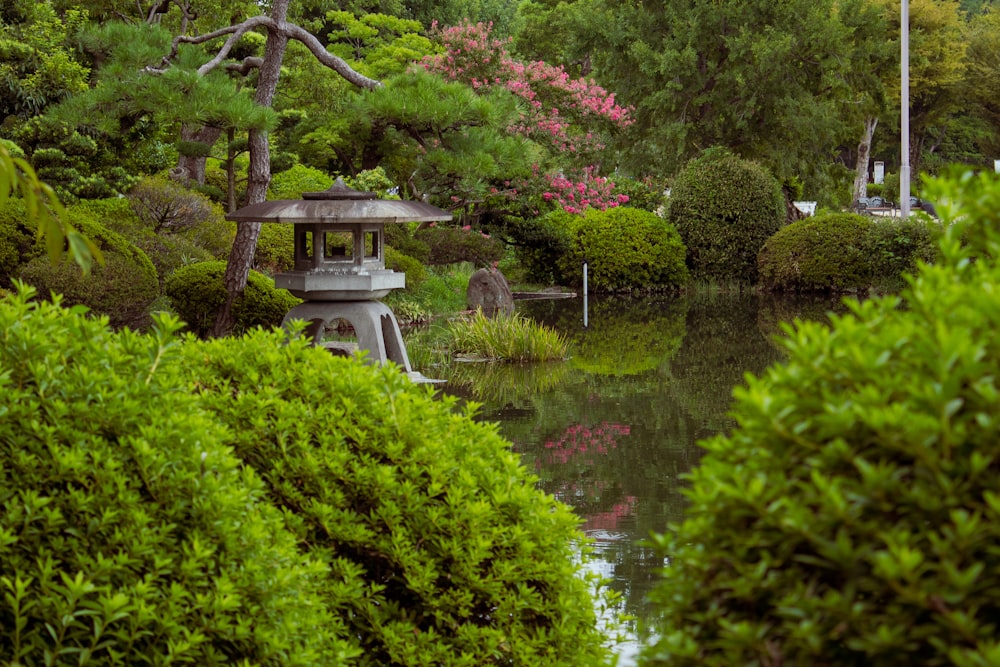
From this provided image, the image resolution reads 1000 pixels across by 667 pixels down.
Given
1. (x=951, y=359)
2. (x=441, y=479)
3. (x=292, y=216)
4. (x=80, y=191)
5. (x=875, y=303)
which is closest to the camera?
(x=951, y=359)

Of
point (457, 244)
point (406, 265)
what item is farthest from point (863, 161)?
point (406, 265)

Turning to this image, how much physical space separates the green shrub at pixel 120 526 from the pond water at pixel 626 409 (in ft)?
3.37

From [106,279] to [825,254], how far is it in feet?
52.4

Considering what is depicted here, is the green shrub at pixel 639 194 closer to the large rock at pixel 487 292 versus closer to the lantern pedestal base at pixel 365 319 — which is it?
the large rock at pixel 487 292

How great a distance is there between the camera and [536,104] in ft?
74.5

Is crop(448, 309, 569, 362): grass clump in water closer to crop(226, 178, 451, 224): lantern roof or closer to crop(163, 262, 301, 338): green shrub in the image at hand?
crop(163, 262, 301, 338): green shrub

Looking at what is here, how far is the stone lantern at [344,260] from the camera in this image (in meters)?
11.4

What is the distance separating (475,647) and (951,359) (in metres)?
1.91

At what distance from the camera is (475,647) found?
3.26m

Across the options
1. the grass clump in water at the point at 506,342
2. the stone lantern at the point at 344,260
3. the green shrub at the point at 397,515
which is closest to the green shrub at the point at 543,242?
the grass clump in water at the point at 506,342

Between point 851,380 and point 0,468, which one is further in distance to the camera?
point 0,468

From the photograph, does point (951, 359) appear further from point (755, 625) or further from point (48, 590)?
point (48, 590)

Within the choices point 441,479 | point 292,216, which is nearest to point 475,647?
point 441,479

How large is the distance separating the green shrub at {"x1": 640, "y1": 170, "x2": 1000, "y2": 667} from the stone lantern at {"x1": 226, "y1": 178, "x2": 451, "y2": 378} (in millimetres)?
9566
